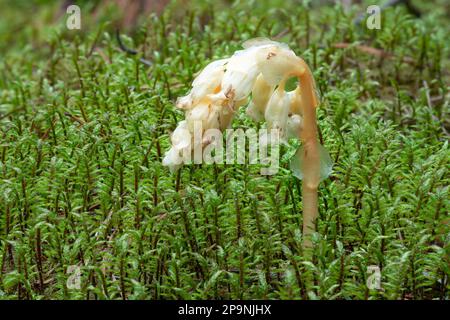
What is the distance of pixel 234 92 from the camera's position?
4.68 ft

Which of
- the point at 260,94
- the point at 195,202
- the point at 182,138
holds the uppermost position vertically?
the point at 260,94

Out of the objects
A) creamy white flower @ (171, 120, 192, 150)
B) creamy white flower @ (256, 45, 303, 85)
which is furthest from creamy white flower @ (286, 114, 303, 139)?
creamy white flower @ (171, 120, 192, 150)

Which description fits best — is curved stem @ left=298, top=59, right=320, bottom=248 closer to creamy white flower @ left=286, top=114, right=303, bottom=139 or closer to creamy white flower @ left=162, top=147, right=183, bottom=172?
creamy white flower @ left=286, top=114, right=303, bottom=139

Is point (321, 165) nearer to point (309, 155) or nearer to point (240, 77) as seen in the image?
point (309, 155)

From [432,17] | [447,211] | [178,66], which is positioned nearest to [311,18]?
[432,17]

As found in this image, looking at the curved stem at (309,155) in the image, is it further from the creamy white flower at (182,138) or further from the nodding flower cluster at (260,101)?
the creamy white flower at (182,138)

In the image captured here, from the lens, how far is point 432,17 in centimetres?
303

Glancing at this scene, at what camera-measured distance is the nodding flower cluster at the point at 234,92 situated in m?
1.44

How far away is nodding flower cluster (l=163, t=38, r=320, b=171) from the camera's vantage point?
1.44 m

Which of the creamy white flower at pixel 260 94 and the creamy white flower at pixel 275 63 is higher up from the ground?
the creamy white flower at pixel 275 63

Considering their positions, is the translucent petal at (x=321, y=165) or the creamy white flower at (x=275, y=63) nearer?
the creamy white flower at (x=275, y=63)

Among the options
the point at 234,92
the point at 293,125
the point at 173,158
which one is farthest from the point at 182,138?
the point at 293,125

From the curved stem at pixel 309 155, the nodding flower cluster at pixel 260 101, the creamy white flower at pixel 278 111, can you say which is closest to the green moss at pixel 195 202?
the curved stem at pixel 309 155

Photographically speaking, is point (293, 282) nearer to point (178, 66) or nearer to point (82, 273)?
point (82, 273)
